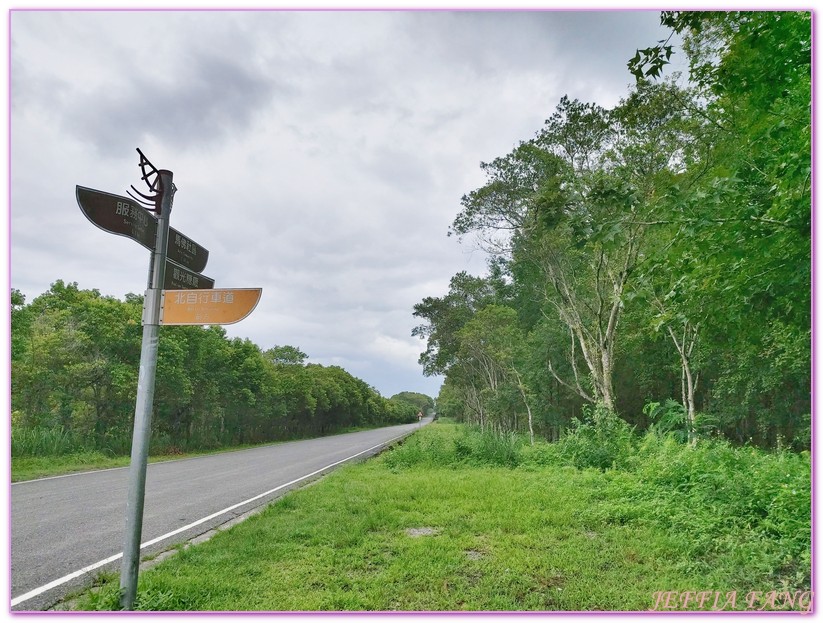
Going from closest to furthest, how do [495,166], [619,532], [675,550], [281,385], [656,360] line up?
[675,550] → [619,532] → [495,166] → [656,360] → [281,385]

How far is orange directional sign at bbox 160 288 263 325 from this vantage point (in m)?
3.17

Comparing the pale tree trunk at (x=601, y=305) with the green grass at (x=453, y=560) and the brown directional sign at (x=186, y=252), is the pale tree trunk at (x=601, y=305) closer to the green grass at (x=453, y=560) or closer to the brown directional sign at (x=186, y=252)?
the green grass at (x=453, y=560)

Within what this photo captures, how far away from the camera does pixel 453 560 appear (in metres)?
4.24

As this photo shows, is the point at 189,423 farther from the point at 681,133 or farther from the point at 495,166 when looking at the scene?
the point at 681,133

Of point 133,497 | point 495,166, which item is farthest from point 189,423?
point 133,497

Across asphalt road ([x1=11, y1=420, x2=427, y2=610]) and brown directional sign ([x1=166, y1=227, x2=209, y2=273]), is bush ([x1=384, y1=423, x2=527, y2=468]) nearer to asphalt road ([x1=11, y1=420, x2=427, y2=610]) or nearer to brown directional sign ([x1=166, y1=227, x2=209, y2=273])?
asphalt road ([x1=11, y1=420, x2=427, y2=610])

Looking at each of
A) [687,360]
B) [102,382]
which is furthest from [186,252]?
[687,360]

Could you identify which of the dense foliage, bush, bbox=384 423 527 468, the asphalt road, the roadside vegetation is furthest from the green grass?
the dense foliage

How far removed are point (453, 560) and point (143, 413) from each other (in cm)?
280

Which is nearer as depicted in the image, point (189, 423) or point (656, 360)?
point (189, 423)

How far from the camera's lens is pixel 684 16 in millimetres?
3270

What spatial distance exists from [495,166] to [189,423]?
59.9 ft

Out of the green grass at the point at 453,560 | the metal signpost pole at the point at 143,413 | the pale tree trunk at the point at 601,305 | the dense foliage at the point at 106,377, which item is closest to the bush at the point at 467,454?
the pale tree trunk at the point at 601,305

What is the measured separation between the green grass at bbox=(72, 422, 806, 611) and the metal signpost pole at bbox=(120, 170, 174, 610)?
10.4 inches
